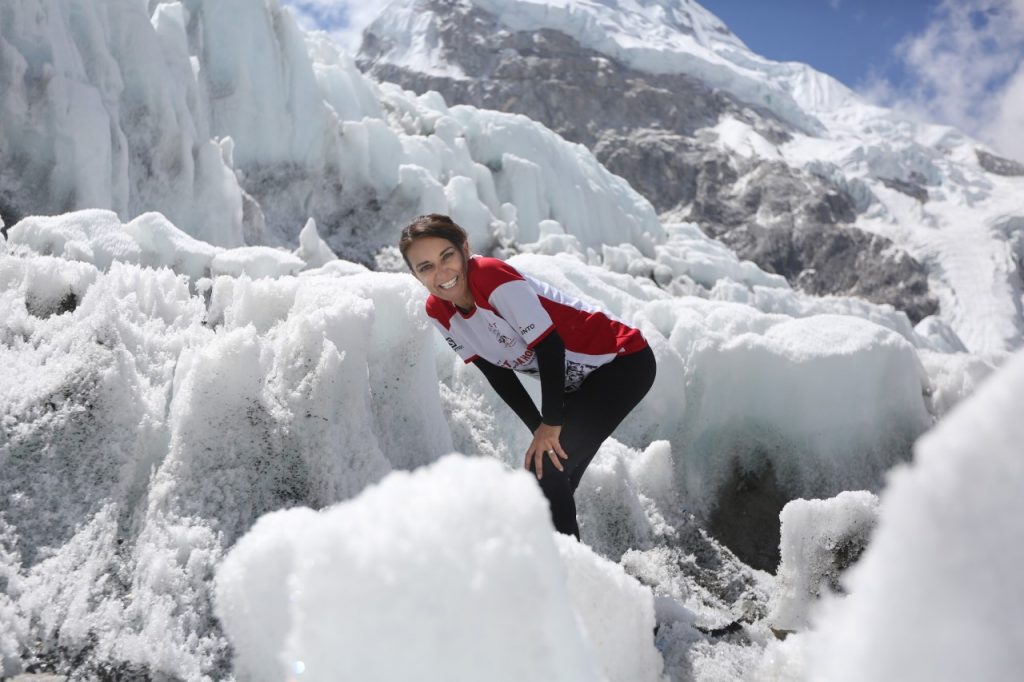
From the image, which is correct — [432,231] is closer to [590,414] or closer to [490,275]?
[490,275]

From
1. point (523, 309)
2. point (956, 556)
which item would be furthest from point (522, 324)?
point (956, 556)

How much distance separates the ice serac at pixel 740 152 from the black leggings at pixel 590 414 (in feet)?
109

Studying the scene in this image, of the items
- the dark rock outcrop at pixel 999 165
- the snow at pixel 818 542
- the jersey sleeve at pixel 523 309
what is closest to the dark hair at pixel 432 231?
the jersey sleeve at pixel 523 309

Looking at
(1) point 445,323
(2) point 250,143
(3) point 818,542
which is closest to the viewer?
(1) point 445,323

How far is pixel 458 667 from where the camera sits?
78 cm

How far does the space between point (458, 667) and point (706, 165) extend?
143ft

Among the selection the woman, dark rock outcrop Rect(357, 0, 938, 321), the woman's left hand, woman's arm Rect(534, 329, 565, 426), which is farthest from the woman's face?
dark rock outcrop Rect(357, 0, 938, 321)

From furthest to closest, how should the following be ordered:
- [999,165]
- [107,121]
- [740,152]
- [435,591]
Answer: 1. [999,165]
2. [740,152]
3. [107,121]
4. [435,591]

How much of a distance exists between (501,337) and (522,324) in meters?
0.16

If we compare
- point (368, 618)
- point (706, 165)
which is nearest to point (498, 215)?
point (368, 618)

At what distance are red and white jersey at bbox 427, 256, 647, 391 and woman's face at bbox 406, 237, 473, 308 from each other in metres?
0.05

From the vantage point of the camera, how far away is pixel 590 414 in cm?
246

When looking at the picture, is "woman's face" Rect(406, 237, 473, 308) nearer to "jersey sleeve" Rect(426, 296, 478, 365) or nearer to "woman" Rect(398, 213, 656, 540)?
"woman" Rect(398, 213, 656, 540)

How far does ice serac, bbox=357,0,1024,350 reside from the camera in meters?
34.8
